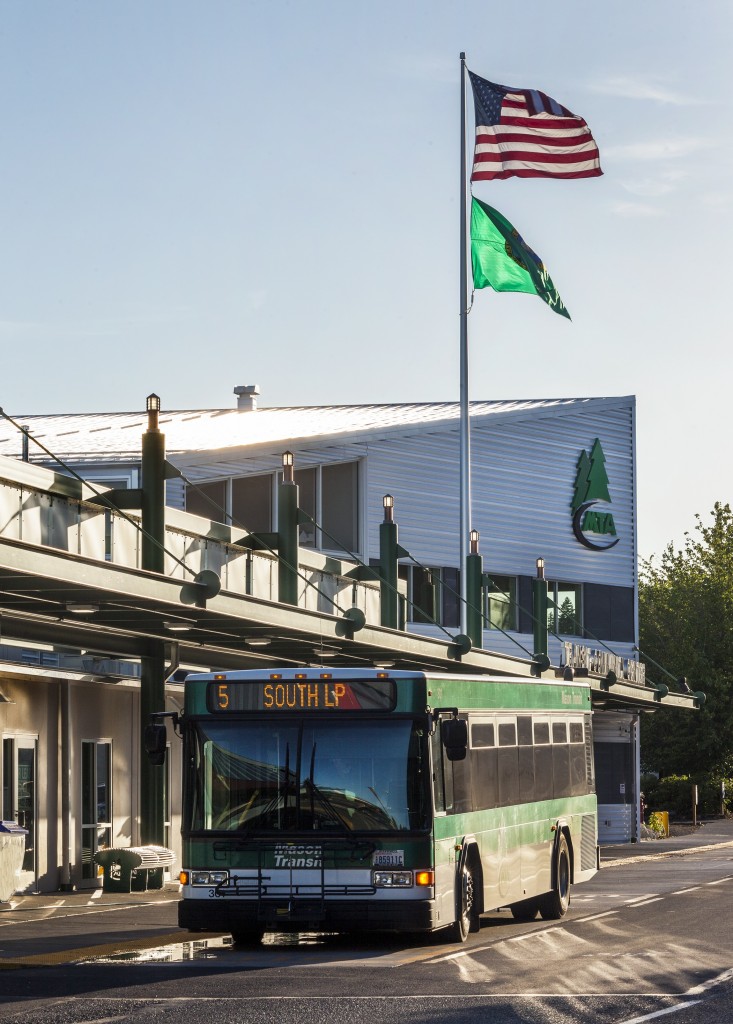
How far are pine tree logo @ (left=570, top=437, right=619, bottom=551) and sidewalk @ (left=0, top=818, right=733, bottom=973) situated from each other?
24822mm

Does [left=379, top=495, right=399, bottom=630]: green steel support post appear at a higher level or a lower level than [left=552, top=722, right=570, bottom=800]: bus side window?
higher

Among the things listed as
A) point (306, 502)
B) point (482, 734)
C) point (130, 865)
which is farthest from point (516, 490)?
point (482, 734)

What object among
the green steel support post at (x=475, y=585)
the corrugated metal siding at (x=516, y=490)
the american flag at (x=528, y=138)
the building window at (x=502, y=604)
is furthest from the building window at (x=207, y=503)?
the american flag at (x=528, y=138)

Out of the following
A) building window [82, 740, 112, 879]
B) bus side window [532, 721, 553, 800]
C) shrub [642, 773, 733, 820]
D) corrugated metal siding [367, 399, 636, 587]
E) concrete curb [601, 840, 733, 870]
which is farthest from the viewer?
shrub [642, 773, 733, 820]

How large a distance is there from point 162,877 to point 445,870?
1141 cm

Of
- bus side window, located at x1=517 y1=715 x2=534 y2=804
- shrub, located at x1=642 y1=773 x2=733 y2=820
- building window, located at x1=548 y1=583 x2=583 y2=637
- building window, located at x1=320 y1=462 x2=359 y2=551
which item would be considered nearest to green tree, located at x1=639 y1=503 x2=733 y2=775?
shrub, located at x1=642 y1=773 x2=733 y2=820

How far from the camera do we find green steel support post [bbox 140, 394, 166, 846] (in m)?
23.6

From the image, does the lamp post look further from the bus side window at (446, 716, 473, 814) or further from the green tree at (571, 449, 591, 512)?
the bus side window at (446, 716, 473, 814)

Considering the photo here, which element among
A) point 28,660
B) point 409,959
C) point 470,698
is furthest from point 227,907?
point 28,660

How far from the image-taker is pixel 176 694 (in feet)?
110

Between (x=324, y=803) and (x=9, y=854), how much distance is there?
763 centimetres

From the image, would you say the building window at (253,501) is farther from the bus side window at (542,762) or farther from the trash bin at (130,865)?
the bus side window at (542,762)

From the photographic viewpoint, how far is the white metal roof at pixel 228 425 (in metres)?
41.5

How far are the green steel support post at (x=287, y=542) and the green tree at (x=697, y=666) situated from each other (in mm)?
42625
